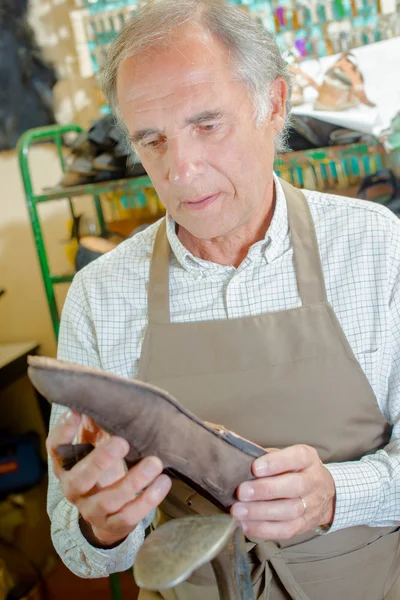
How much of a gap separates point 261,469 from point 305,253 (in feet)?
1.60

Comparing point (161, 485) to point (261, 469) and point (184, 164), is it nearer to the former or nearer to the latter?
point (261, 469)

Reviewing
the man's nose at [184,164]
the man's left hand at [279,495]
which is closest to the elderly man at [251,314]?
the man's nose at [184,164]

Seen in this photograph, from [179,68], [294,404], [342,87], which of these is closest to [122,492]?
[294,404]

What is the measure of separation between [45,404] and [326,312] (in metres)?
1.59

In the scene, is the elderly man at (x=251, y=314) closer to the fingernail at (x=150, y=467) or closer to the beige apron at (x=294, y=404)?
the beige apron at (x=294, y=404)

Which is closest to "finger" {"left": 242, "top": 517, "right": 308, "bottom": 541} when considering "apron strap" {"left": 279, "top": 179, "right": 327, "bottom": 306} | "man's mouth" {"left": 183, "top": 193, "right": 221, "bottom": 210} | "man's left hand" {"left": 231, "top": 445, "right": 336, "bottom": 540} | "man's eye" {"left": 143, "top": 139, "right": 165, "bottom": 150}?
"man's left hand" {"left": 231, "top": 445, "right": 336, "bottom": 540}

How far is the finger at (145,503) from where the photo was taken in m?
0.82

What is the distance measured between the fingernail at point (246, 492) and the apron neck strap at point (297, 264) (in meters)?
0.42

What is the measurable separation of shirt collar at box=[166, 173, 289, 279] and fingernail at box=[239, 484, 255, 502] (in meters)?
0.48

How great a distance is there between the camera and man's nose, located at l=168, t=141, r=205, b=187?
1116mm

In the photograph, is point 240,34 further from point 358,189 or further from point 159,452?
point 358,189

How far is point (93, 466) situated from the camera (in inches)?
31.7

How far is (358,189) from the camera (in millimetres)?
1998

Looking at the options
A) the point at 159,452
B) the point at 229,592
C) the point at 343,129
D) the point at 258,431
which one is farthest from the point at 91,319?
the point at 343,129
